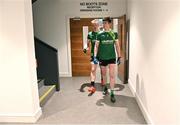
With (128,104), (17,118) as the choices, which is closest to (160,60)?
(128,104)

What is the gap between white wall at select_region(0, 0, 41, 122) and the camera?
11.6 ft

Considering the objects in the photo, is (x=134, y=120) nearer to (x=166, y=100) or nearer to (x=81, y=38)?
(x=166, y=100)

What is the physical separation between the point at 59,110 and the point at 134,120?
1325 millimetres

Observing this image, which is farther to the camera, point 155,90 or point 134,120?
point 134,120

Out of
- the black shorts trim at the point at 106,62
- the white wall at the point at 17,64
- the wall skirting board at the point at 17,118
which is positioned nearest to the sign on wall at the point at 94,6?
the black shorts trim at the point at 106,62

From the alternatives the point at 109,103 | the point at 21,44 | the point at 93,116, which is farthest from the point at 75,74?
the point at 21,44

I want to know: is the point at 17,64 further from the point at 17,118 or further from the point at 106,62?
the point at 106,62

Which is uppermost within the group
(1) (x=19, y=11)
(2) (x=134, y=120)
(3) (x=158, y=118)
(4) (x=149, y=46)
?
(1) (x=19, y=11)

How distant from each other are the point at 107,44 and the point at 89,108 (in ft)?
4.21

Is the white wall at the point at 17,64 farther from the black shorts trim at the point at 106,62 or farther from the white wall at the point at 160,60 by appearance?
the white wall at the point at 160,60

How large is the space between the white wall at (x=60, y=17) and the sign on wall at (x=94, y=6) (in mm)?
82

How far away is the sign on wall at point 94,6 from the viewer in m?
6.92

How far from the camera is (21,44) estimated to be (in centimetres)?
362

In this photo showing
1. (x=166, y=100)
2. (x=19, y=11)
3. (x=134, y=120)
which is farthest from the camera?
(x=134, y=120)
